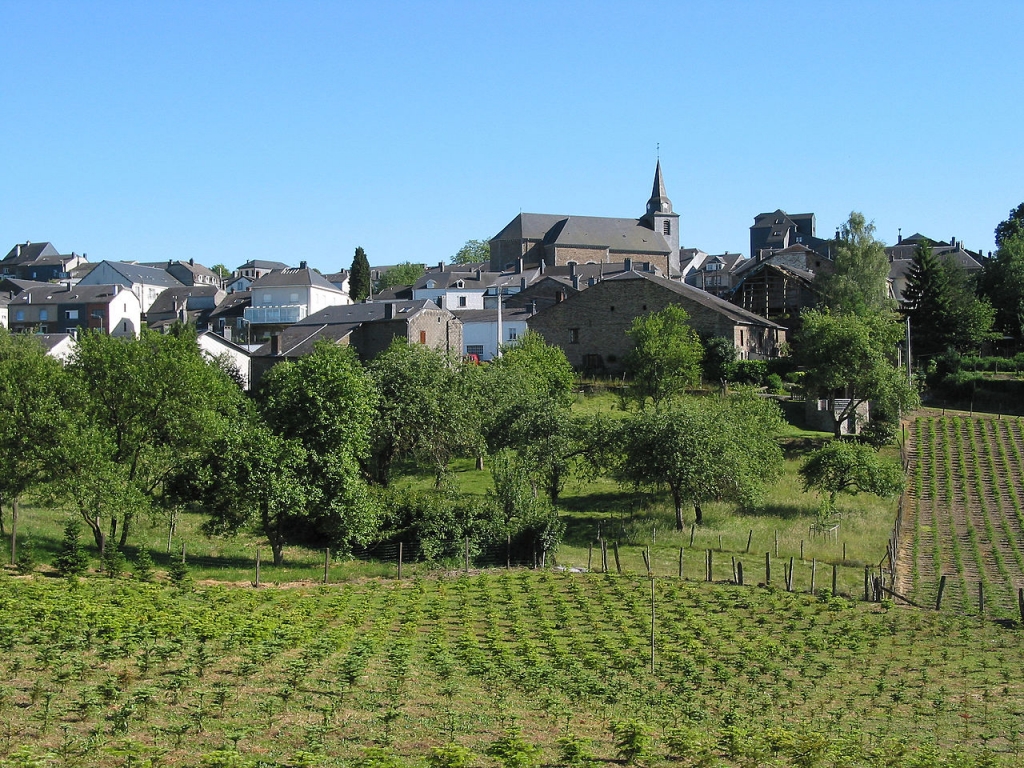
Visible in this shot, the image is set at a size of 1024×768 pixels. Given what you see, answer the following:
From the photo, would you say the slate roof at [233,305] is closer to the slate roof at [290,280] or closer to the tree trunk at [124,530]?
the slate roof at [290,280]

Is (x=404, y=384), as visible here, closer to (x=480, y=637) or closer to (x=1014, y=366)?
(x=480, y=637)

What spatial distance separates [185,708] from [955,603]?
22071 millimetres

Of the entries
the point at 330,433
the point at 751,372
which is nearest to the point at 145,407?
the point at 330,433

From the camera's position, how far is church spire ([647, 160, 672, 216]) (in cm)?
12888

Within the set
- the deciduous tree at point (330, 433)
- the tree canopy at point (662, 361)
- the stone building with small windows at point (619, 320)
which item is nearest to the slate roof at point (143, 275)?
the stone building with small windows at point (619, 320)

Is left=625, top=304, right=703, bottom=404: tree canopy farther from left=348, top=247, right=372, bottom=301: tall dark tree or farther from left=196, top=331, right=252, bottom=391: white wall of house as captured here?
left=348, top=247, right=372, bottom=301: tall dark tree

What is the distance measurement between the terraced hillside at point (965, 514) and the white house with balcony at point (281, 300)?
6044 centimetres

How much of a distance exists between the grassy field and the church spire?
350 feet

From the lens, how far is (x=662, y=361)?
5684cm

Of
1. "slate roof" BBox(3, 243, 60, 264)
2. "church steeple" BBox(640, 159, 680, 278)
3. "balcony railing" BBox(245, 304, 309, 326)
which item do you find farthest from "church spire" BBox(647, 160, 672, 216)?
"slate roof" BBox(3, 243, 60, 264)

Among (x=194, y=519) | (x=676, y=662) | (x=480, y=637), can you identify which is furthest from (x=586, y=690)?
(x=194, y=519)

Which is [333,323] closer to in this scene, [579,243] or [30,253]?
[579,243]

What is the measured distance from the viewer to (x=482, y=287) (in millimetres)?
102875

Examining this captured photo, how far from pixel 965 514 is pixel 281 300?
72.1 m
